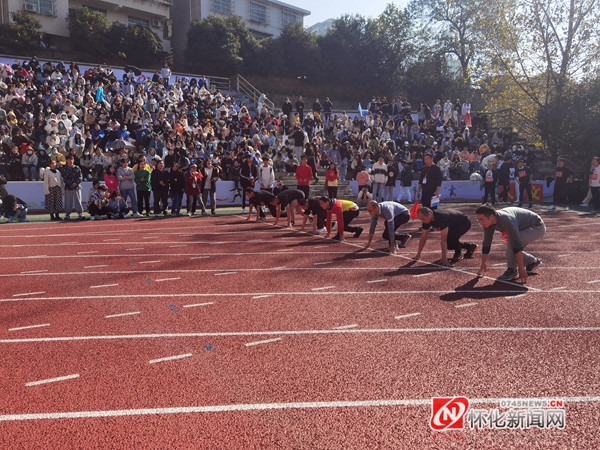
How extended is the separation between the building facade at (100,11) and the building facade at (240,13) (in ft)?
4.24

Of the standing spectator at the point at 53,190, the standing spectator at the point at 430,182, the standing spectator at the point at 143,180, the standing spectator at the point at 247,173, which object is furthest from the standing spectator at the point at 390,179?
the standing spectator at the point at 53,190

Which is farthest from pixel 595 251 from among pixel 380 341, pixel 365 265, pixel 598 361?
pixel 380 341

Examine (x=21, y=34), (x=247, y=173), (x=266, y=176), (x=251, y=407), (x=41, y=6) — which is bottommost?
(x=251, y=407)

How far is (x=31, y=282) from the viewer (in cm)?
834

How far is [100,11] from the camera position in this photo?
39.9m

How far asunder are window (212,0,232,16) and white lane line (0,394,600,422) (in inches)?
1875

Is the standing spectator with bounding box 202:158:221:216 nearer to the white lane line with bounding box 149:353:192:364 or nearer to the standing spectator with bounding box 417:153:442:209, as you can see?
the standing spectator with bounding box 417:153:442:209

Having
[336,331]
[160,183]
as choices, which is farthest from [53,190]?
[336,331]

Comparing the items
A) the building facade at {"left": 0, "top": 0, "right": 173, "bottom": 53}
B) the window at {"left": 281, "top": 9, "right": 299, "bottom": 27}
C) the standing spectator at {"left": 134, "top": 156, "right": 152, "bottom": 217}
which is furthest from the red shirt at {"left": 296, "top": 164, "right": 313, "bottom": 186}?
the window at {"left": 281, "top": 9, "right": 299, "bottom": 27}

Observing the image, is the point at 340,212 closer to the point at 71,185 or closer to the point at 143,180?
the point at 143,180

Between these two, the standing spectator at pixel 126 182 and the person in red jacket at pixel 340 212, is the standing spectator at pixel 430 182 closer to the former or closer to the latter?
the person in red jacket at pixel 340 212

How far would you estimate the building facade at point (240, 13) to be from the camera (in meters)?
45.8

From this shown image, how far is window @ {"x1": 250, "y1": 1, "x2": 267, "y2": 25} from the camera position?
50125 mm

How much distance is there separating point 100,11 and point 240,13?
1406 centimetres
